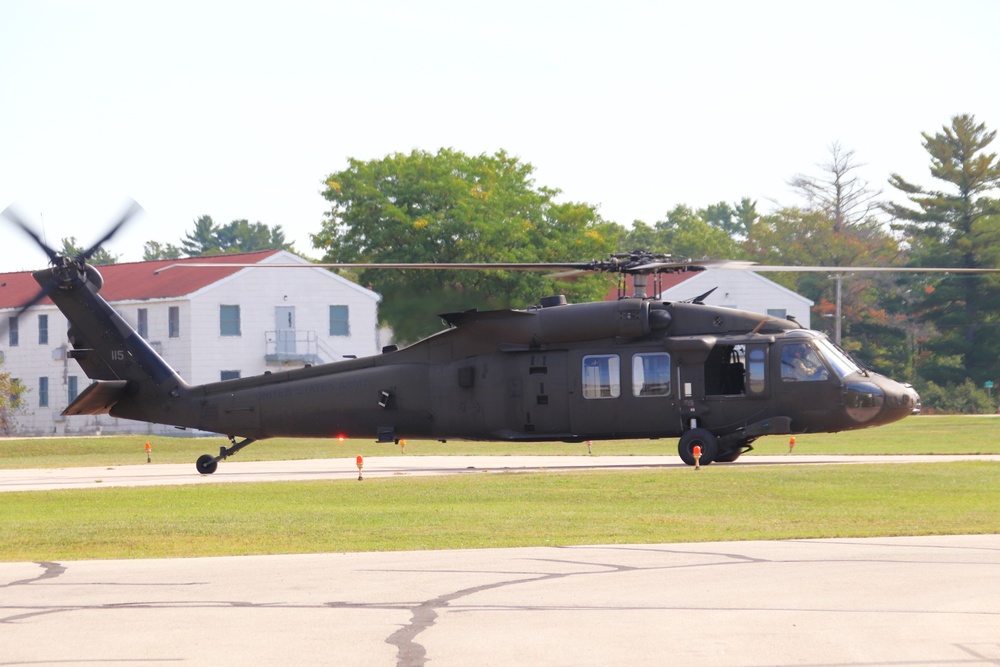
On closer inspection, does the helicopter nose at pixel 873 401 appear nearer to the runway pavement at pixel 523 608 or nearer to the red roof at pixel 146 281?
the runway pavement at pixel 523 608

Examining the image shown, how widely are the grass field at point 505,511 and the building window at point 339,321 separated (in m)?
42.8

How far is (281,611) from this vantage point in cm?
1160

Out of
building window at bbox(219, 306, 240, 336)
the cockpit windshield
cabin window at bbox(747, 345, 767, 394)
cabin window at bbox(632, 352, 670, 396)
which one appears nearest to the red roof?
building window at bbox(219, 306, 240, 336)

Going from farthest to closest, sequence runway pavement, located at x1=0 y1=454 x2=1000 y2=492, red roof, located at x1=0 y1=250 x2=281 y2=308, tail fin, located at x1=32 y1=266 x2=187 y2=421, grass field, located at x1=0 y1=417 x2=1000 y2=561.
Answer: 1. red roof, located at x1=0 y1=250 x2=281 y2=308
2. runway pavement, located at x1=0 y1=454 x2=1000 y2=492
3. tail fin, located at x1=32 y1=266 x2=187 y2=421
4. grass field, located at x1=0 y1=417 x2=1000 y2=561

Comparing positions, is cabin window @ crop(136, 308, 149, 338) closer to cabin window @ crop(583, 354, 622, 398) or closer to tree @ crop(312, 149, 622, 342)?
tree @ crop(312, 149, 622, 342)

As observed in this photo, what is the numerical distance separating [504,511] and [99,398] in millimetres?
12996

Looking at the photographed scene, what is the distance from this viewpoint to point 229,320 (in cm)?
7050

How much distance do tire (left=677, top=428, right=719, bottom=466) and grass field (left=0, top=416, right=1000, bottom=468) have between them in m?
14.6

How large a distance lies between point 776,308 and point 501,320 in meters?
60.9

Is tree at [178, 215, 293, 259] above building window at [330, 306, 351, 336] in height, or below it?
above

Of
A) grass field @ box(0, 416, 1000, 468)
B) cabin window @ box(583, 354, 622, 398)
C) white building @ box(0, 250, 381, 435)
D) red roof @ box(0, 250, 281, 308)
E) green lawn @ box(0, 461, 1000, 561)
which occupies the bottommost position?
grass field @ box(0, 416, 1000, 468)

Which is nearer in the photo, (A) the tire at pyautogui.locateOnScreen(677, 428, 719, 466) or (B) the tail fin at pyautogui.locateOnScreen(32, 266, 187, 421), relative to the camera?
(A) the tire at pyautogui.locateOnScreen(677, 428, 719, 466)

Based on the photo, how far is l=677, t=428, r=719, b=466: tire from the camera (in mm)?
27422

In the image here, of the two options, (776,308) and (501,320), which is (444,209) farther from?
(501,320)
